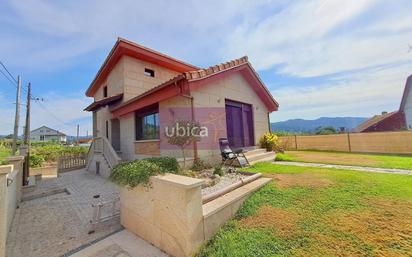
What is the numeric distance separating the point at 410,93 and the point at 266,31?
77.2 ft

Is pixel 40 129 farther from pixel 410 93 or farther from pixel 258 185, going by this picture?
pixel 410 93

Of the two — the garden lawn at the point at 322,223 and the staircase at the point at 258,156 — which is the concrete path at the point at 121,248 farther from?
the staircase at the point at 258,156


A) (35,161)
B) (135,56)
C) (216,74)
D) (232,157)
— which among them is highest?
(135,56)

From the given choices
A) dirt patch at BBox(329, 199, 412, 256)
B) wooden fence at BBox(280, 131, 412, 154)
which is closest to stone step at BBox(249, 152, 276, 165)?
dirt patch at BBox(329, 199, 412, 256)

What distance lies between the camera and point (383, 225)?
3.02 meters

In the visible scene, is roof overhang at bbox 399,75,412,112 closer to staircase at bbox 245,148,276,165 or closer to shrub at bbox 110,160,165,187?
staircase at bbox 245,148,276,165

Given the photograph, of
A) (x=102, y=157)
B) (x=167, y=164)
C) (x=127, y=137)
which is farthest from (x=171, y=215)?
(x=102, y=157)

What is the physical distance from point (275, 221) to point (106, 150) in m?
A: 10.4

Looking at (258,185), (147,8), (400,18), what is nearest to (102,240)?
(258,185)

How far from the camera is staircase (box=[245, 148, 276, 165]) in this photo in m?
8.75

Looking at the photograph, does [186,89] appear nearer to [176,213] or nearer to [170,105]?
[170,105]

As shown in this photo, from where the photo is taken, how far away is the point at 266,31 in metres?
8.22

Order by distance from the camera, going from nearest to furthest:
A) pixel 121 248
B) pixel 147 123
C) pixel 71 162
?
pixel 121 248 → pixel 147 123 → pixel 71 162

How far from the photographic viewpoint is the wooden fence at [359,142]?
12.6m
